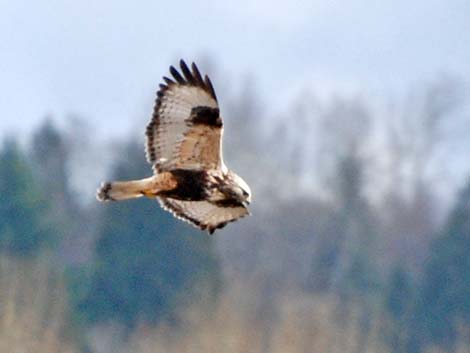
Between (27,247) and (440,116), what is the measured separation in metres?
16.1

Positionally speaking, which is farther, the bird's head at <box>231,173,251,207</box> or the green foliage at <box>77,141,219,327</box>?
the green foliage at <box>77,141,219,327</box>

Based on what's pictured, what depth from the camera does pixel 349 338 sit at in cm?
2547

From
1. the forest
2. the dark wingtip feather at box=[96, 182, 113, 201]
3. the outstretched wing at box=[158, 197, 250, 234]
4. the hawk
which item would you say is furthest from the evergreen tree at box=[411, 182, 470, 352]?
the dark wingtip feather at box=[96, 182, 113, 201]

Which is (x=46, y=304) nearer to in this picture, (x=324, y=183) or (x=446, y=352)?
(x=446, y=352)

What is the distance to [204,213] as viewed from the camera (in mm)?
11898

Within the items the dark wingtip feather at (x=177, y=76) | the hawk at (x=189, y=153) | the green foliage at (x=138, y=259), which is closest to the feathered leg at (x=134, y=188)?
the hawk at (x=189, y=153)

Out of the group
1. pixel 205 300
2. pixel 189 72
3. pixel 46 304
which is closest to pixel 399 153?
pixel 205 300

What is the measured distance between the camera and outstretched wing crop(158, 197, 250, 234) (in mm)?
11712

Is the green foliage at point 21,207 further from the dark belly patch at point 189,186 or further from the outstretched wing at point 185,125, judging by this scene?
the dark belly patch at point 189,186

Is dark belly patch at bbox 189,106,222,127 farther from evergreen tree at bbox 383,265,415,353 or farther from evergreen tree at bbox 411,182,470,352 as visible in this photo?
evergreen tree at bbox 411,182,470,352

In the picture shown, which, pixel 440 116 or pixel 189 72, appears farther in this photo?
pixel 440 116

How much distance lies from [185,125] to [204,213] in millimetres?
618

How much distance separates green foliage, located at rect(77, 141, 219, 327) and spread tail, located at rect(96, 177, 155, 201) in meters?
22.7

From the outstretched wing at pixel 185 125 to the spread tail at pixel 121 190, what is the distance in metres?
0.29
